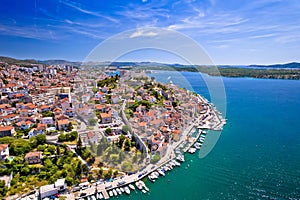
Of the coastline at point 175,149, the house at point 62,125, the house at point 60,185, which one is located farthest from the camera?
the house at point 62,125

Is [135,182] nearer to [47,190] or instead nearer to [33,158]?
[47,190]

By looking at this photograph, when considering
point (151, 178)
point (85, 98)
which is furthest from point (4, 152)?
point (85, 98)

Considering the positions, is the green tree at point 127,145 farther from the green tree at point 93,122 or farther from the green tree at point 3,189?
the green tree at point 3,189

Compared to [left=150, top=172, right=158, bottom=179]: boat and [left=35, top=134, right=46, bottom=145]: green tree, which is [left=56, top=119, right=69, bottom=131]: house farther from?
[left=150, top=172, right=158, bottom=179]: boat

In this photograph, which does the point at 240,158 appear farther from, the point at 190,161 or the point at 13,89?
the point at 13,89

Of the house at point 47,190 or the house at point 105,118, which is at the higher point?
the house at point 105,118

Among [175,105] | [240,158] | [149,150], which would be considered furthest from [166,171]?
[175,105]

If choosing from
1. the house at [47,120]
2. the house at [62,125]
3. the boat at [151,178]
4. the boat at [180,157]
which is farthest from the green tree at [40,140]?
the boat at [180,157]

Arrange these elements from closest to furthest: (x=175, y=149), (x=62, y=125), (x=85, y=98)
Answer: (x=175, y=149) < (x=62, y=125) < (x=85, y=98)
